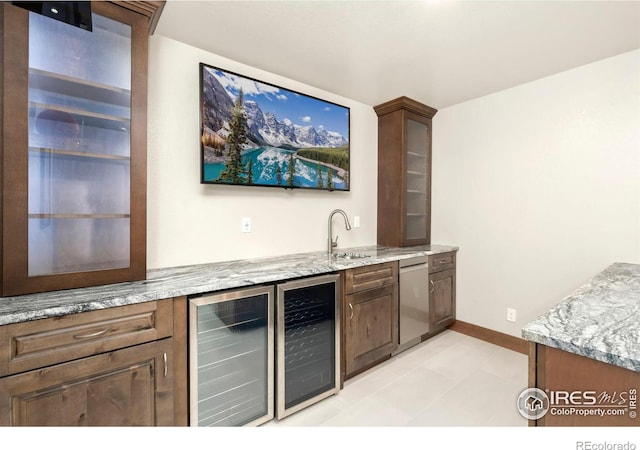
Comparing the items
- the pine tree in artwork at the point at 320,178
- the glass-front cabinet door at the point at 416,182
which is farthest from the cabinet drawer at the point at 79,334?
the glass-front cabinet door at the point at 416,182

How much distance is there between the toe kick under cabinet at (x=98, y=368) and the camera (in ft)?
3.70

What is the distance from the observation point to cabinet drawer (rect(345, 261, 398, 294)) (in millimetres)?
2197

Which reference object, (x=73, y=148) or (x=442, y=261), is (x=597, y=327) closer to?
(x=442, y=261)

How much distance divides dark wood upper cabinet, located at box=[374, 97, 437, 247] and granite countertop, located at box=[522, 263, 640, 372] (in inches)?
71.8

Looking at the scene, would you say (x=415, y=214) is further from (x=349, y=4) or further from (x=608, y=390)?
(x=608, y=390)

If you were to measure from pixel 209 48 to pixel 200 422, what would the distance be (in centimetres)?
242

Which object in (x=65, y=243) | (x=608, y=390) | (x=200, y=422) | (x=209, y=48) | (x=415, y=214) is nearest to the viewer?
(x=608, y=390)

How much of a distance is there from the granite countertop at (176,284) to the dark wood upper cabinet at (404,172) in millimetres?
722

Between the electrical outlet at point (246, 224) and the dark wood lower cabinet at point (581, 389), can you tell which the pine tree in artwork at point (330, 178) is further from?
the dark wood lower cabinet at point (581, 389)

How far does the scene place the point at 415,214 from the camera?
131 inches

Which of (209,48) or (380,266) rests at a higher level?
(209,48)

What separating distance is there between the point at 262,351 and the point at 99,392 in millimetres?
792

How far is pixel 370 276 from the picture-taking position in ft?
7.66

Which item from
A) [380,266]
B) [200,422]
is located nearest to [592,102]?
[380,266]
